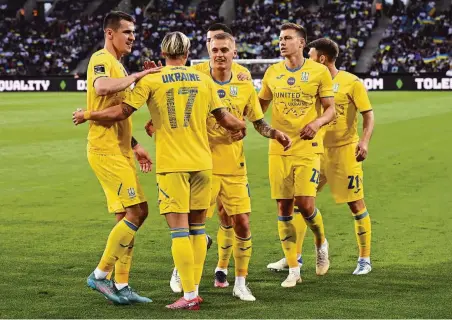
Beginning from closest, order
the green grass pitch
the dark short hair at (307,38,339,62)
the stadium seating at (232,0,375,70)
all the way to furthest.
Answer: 1. the green grass pitch
2. the dark short hair at (307,38,339,62)
3. the stadium seating at (232,0,375,70)

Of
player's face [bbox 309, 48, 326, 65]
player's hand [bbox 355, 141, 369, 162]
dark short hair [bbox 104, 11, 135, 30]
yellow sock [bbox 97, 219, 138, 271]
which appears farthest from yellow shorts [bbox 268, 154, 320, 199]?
A: dark short hair [bbox 104, 11, 135, 30]

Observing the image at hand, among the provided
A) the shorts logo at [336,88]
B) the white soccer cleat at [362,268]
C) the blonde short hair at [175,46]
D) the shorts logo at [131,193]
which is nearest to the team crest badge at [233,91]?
the blonde short hair at [175,46]

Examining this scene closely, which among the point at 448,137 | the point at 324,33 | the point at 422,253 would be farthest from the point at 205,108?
the point at 324,33

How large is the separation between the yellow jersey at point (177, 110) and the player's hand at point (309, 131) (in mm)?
1282

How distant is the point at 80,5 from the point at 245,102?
5219cm

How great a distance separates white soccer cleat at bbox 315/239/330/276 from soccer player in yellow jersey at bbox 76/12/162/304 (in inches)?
75.7

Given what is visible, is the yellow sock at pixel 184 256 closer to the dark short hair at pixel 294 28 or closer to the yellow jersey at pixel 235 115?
the yellow jersey at pixel 235 115

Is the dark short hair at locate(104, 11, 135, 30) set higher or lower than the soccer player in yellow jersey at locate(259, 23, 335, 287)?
higher

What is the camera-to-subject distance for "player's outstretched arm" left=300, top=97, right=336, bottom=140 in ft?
25.6

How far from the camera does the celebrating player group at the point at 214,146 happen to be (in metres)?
6.75

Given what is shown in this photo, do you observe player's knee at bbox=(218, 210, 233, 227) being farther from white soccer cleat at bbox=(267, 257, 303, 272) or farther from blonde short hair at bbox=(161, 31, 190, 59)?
blonde short hair at bbox=(161, 31, 190, 59)

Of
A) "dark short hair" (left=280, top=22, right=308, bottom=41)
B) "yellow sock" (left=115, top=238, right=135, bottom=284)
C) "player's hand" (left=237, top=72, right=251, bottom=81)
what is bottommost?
"yellow sock" (left=115, top=238, right=135, bottom=284)

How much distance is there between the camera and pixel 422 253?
9.16 meters

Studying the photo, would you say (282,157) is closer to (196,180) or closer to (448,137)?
(196,180)
